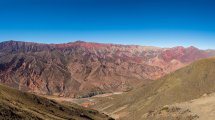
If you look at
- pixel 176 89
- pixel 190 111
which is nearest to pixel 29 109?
pixel 190 111

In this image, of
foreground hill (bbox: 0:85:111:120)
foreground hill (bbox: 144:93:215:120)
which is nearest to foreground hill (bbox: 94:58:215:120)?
foreground hill (bbox: 144:93:215:120)

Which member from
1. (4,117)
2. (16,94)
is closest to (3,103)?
(4,117)

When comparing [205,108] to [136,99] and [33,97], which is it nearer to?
[33,97]

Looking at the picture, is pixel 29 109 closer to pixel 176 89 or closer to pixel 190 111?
pixel 190 111

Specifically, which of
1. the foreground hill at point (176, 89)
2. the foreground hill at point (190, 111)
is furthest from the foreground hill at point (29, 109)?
the foreground hill at point (176, 89)

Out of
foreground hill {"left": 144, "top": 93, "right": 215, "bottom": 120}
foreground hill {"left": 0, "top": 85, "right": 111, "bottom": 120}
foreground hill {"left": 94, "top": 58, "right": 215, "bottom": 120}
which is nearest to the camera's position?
foreground hill {"left": 0, "top": 85, "right": 111, "bottom": 120}

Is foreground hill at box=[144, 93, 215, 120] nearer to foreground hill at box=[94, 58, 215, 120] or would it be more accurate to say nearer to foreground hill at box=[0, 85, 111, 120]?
foreground hill at box=[0, 85, 111, 120]

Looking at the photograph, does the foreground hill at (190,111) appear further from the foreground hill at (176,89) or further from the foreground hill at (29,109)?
the foreground hill at (176,89)
